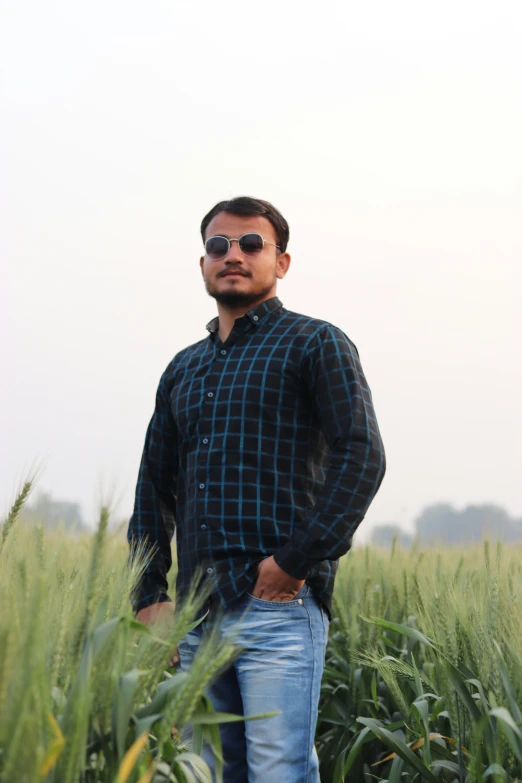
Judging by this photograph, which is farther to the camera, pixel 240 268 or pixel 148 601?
pixel 148 601

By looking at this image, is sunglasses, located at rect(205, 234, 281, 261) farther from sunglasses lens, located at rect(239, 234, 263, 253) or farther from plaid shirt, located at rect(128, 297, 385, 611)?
plaid shirt, located at rect(128, 297, 385, 611)

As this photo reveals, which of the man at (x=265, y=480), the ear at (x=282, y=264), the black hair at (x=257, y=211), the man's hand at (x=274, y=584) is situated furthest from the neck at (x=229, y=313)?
the man's hand at (x=274, y=584)

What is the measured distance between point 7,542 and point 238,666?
→ 2.37ft

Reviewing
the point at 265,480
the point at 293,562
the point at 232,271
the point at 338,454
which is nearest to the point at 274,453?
the point at 265,480

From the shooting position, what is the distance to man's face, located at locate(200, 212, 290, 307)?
2959mm

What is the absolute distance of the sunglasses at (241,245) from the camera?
297 cm

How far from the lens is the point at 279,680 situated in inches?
99.4

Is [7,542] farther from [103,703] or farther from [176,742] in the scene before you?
[103,703]

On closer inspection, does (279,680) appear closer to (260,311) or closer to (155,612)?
(155,612)

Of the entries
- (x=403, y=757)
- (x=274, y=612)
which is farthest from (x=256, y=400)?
(x=403, y=757)

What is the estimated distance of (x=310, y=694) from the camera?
2.58 meters

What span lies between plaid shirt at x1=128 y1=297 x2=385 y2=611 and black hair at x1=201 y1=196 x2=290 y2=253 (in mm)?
279

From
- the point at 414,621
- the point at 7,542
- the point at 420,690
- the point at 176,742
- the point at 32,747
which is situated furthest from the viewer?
the point at 414,621

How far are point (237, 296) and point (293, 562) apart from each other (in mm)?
885
